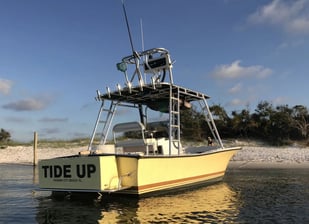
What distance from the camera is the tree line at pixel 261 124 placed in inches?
1196

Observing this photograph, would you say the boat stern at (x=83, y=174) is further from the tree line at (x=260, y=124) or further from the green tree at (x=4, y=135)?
the green tree at (x=4, y=135)

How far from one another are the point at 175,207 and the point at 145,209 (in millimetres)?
799

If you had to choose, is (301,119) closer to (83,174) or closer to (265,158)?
(265,158)

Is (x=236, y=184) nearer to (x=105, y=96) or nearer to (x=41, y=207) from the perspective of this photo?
(x=105, y=96)

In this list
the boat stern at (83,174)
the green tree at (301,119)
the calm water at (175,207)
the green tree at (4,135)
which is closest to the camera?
the calm water at (175,207)

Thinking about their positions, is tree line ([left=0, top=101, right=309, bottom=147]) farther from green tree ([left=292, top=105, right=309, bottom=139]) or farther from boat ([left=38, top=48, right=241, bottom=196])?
boat ([left=38, top=48, right=241, bottom=196])

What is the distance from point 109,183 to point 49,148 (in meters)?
26.4

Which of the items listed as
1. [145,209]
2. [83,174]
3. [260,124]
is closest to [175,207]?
[145,209]

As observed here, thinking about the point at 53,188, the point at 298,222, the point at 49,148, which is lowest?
the point at 298,222

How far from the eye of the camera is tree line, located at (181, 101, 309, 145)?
30375 millimetres

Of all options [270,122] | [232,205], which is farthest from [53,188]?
[270,122]

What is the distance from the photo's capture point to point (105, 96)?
13.4m

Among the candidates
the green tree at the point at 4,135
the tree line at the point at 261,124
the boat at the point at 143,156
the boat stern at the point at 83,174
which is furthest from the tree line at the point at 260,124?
the green tree at the point at 4,135

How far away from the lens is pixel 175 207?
9.82 metres
